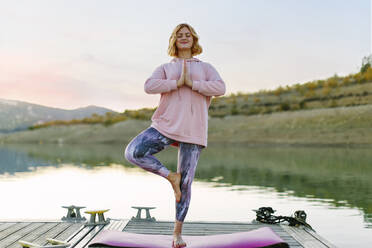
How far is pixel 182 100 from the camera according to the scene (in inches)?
203

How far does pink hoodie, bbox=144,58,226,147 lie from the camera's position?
16.6 ft

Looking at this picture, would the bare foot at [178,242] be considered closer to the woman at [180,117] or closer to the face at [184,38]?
the woman at [180,117]

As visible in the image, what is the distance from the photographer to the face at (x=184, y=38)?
5.26 metres

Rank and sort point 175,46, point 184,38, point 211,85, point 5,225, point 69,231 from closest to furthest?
point 211,85
point 184,38
point 175,46
point 69,231
point 5,225

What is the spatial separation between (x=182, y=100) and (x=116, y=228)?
8.49 feet

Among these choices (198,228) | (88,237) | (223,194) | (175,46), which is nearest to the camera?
(175,46)

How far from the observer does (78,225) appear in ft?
23.2

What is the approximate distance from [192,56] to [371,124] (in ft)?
146

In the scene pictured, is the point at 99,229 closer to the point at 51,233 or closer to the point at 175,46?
the point at 51,233

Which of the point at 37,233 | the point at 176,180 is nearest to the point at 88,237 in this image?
the point at 37,233

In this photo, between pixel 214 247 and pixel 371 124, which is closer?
pixel 214 247

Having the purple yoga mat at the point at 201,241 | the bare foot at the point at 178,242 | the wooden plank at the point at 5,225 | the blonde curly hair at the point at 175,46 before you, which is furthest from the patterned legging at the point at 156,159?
the wooden plank at the point at 5,225

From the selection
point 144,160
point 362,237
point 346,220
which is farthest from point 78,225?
point 346,220

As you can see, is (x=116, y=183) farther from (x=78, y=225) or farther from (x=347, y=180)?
(x=78, y=225)
